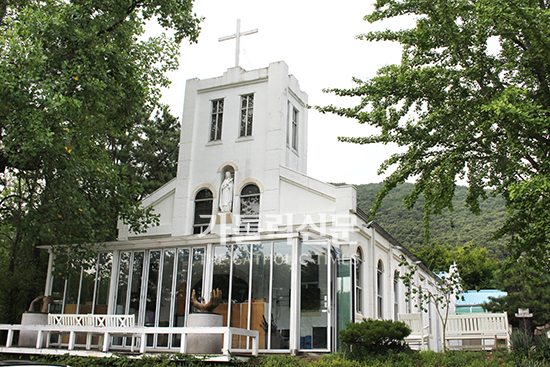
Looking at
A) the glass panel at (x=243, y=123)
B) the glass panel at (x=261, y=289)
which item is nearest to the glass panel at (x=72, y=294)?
the glass panel at (x=261, y=289)

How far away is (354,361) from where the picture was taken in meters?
11.7

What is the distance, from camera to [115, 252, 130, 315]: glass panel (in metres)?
16.8

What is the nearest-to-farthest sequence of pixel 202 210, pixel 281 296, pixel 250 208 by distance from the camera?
pixel 281 296, pixel 250 208, pixel 202 210

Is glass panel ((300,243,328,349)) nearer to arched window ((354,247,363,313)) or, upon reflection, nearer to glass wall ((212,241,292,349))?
glass wall ((212,241,292,349))

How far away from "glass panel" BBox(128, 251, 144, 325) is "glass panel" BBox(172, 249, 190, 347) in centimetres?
148

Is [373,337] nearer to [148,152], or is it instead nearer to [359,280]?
[359,280]

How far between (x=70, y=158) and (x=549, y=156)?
12.7 m

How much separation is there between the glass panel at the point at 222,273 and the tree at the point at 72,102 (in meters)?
4.12

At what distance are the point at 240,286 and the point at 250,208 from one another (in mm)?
4752

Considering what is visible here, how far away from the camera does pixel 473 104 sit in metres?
10.5

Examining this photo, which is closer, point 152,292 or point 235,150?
point 152,292

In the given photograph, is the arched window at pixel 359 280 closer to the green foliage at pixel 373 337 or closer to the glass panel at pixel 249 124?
the green foliage at pixel 373 337

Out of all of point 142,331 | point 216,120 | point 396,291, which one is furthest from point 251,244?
point 396,291

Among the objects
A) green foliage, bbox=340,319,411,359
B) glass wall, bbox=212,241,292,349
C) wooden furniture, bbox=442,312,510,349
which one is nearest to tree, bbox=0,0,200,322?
glass wall, bbox=212,241,292,349
